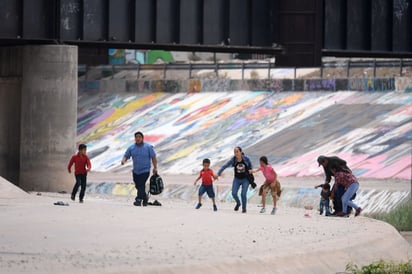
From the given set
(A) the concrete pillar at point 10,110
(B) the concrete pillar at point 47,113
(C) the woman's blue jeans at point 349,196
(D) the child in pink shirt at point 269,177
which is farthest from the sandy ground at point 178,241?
(A) the concrete pillar at point 10,110

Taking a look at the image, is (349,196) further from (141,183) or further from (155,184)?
(141,183)

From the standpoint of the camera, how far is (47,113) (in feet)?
141

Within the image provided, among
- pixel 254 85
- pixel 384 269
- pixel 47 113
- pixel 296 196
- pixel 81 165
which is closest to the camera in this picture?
pixel 384 269

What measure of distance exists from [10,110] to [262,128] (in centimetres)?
1700

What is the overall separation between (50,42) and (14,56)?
61.5 inches

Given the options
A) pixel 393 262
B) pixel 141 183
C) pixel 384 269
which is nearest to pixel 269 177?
pixel 141 183

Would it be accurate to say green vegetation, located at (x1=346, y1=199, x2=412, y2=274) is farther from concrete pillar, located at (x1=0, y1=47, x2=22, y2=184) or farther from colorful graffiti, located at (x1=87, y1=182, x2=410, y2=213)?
concrete pillar, located at (x1=0, y1=47, x2=22, y2=184)

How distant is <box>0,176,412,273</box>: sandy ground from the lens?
20078 mm

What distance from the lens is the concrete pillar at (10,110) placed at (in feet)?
146

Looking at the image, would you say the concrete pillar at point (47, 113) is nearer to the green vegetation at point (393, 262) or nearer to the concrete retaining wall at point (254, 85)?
the green vegetation at point (393, 262)

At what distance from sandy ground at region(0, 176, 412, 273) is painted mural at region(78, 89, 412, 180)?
78.0 feet

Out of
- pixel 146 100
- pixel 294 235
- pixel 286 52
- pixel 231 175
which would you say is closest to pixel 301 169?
pixel 231 175

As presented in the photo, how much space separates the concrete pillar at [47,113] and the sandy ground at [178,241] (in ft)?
37.3

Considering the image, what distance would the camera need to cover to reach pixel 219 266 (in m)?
20.3
